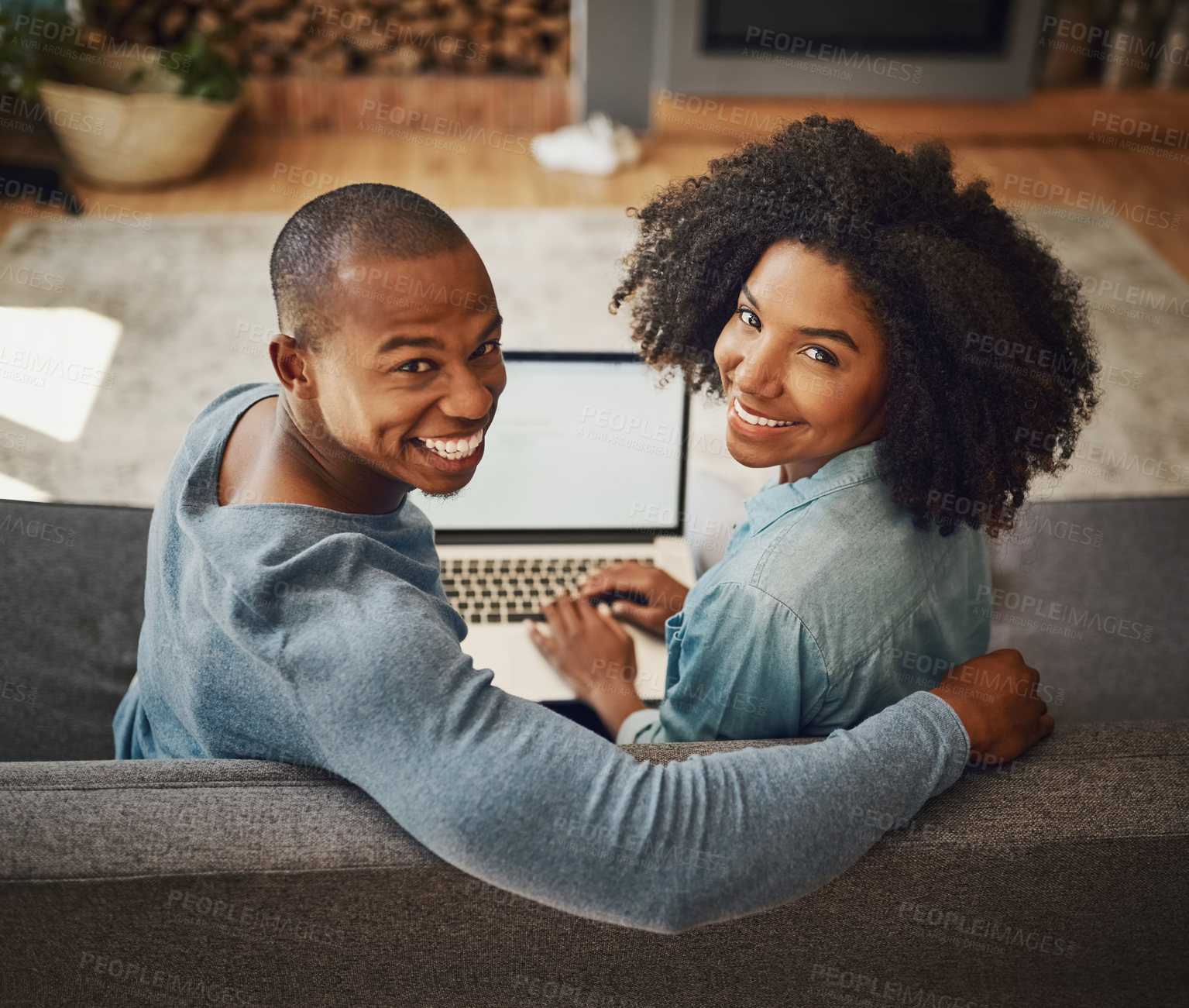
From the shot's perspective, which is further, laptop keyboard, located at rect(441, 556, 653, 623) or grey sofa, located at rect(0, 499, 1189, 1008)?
laptop keyboard, located at rect(441, 556, 653, 623)

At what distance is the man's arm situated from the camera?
0.77m

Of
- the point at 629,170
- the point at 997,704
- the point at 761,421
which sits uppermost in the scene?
the point at 761,421

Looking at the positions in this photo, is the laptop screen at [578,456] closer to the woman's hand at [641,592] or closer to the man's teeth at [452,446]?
the woman's hand at [641,592]

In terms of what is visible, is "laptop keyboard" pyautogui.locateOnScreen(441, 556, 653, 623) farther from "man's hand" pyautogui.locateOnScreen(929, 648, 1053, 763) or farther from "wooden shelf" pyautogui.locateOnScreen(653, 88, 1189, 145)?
"wooden shelf" pyautogui.locateOnScreen(653, 88, 1189, 145)

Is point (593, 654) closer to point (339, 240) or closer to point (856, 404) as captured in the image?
point (856, 404)

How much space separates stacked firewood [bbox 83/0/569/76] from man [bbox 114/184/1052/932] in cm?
350

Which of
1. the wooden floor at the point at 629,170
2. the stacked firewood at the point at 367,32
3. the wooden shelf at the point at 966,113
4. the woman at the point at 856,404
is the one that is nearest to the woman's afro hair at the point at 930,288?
the woman at the point at 856,404

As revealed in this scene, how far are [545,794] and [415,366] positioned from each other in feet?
1.13

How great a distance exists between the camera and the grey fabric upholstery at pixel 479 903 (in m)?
0.83

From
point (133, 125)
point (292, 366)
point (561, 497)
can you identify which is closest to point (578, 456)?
point (561, 497)

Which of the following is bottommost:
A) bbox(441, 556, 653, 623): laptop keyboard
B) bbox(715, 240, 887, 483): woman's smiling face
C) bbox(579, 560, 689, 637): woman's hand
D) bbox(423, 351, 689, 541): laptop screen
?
bbox(441, 556, 653, 623): laptop keyboard

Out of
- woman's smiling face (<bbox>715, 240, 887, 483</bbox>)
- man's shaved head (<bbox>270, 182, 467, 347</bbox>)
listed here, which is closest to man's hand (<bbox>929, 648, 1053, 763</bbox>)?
woman's smiling face (<bbox>715, 240, 887, 483</bbox>)

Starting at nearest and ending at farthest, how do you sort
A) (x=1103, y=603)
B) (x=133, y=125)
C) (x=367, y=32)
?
(x=1103, y=603), (x=133, y=125), (x=367, y=32)

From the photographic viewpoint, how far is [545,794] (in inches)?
30.3
